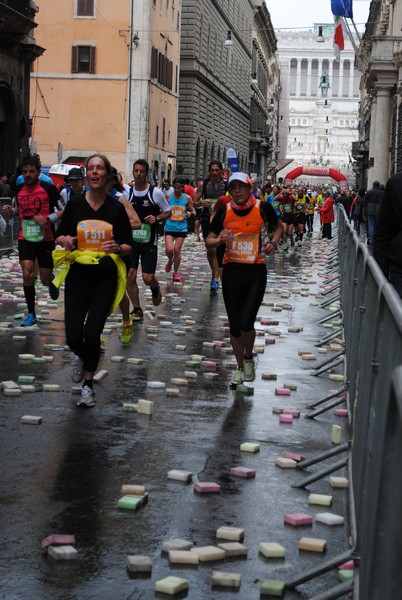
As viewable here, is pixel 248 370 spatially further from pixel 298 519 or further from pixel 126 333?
pixel 298 519

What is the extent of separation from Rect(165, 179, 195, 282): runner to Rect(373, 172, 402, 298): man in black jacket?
10549mm

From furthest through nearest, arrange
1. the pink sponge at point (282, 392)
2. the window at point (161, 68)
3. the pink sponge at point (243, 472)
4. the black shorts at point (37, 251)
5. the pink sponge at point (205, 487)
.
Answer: the window at point (161, 68) < the black shorts at point (37, 251) < the pink sponge at point (282, 392) < the pink sponge at point (243, 472) < the pink sponge at point (205, 487)

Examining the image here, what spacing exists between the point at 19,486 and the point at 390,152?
41.3 metres

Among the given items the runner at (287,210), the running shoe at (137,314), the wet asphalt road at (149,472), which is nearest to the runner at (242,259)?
the wet asphalt road at (149,472)

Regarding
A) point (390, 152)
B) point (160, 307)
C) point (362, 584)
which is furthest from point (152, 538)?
point (390, 152)

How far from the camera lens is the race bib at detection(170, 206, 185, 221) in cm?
1886

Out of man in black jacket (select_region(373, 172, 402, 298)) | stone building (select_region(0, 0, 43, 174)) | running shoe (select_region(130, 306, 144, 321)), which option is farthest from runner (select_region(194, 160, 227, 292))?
stone building (select_region(0, 0, 43, 174))

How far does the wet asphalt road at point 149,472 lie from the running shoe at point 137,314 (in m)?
1.78

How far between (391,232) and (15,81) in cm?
2961

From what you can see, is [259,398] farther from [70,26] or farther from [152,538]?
[70,26]

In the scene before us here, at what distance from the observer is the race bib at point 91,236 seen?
8.73 m

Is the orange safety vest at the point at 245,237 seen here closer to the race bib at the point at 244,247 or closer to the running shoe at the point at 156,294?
the race bib at the point at 244,247

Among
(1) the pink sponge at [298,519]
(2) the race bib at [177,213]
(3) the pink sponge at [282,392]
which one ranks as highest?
(2) the race bib at [177,213]

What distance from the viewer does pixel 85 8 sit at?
158 feet
